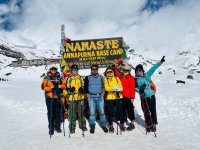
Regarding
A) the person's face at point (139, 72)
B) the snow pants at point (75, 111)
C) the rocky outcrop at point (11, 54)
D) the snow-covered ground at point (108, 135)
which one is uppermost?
the rocky outcrop at point (11, 54)

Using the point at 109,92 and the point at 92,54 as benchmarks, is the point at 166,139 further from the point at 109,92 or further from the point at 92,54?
the point at 92,54

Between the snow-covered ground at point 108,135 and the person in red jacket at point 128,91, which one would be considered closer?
the snow-covered ground at point 108,135

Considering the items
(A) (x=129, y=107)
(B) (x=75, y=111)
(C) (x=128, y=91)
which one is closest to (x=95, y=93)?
(B) (x=75, y=111)

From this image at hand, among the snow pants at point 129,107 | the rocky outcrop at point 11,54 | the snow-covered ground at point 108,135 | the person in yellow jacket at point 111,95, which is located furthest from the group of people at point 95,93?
the rocky outcrop at point 11,54

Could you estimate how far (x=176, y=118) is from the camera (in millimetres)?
10742

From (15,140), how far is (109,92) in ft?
12.1

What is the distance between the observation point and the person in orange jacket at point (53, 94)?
348 inches

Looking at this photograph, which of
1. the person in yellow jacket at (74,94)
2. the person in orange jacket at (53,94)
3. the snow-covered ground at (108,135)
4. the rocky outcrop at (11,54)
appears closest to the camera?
the snow-covered ground at (108,135)

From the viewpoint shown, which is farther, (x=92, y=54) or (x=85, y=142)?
(x=92, y=54)

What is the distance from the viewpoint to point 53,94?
8961mm

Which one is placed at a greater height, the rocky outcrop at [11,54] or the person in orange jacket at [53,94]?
the rocky outcrop at [11,54]

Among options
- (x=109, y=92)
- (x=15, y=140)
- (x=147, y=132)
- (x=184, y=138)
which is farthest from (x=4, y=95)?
(x=184, y=138)

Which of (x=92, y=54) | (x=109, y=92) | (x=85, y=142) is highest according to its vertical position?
(x=92, y=54)

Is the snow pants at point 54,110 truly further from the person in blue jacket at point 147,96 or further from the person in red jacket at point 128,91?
the person in blue jacket at point 147,96
